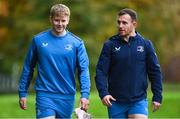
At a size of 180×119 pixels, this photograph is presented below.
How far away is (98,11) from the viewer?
37.6 metres

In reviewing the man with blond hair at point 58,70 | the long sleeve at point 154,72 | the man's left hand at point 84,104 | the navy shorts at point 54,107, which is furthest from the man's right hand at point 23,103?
the long sleeve at point 154,72

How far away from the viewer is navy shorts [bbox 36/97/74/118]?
10.5 metres

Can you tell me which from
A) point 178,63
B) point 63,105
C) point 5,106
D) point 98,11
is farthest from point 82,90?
point 178,63

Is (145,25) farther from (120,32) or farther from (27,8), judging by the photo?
(120,32)

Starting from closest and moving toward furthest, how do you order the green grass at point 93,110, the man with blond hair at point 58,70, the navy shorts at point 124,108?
1. the man with blond hair at point 58,70
2. the navy shorts at point 124,108
3. the green grass at point 93,110

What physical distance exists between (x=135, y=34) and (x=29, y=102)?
442 inches

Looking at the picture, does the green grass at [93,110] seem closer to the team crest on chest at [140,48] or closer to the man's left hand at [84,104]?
the team crest on chest at [140,48]

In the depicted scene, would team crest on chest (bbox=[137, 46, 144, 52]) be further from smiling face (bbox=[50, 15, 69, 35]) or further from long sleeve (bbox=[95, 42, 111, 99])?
smiling face (bbox=[50, 15, 69, 35])

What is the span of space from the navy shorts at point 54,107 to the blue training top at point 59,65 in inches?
2.5

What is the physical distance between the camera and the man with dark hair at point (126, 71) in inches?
421

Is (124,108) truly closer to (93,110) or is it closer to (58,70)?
(58,70)

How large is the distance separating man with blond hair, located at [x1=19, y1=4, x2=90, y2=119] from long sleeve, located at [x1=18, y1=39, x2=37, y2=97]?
0.05ft

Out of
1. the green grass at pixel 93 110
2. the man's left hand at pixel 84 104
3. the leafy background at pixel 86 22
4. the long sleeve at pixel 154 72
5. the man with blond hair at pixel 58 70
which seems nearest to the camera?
the man's left hand at pixel 84 104

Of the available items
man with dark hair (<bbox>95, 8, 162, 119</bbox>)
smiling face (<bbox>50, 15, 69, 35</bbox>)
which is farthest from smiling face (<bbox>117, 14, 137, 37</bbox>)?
smiling face (<bbox>50, 15, 69, 35</bbox>)
